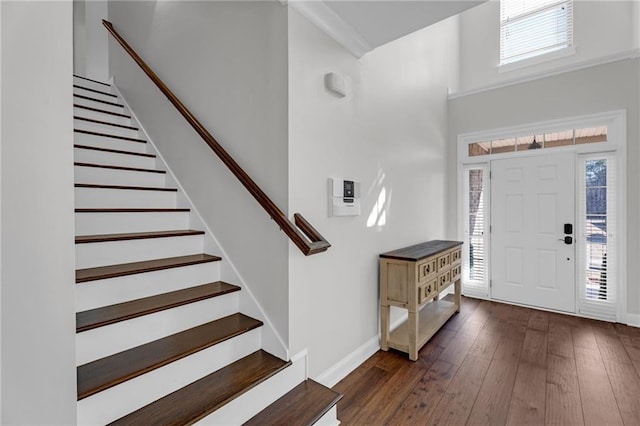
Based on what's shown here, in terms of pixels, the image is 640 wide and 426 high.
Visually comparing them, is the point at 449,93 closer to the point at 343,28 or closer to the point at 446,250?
the point at 446,250

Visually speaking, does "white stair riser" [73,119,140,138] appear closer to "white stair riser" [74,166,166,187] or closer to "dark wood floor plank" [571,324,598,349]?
"white stair riser" [74,166,166,187]

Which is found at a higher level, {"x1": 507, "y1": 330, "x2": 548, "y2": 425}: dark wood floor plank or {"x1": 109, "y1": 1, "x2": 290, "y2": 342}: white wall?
{"x1": 109, "y1": 1, "x2": 290, "y2": 342}: white wall

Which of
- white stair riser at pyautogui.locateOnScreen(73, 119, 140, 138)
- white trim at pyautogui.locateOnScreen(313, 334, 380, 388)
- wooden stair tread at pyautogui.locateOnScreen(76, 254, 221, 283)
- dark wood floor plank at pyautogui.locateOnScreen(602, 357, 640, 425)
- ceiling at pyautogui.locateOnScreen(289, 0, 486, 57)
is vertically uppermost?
ceiling at pyautogui.locateOnScreen(289, 0, 486, 57)

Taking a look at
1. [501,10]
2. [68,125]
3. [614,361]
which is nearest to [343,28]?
[68,125]

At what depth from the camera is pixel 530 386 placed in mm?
2221

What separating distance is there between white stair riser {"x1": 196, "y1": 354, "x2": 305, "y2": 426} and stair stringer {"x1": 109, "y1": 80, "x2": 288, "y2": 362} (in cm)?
12

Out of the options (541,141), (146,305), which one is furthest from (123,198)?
(541,141)

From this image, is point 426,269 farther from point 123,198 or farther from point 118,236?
point 123,198

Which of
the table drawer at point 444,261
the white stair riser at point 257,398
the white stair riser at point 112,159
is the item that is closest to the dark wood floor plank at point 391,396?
the white stair riser at point 257,398

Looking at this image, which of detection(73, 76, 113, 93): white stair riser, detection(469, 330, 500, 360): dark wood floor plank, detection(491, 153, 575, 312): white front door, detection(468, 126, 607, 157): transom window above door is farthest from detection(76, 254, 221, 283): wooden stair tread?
detection(468, 126, 607, 157): transom window above door

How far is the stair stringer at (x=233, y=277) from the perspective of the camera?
194 cm

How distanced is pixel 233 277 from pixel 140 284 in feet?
1.87

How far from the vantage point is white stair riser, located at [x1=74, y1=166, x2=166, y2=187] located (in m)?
2.45

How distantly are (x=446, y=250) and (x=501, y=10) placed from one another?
4.08 meters
